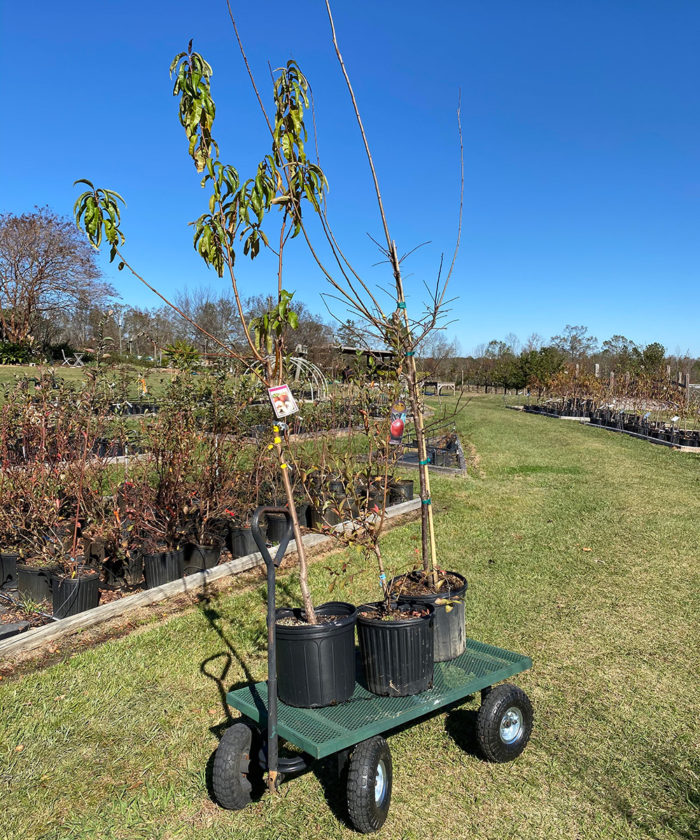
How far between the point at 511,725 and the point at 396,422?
7.44 ft

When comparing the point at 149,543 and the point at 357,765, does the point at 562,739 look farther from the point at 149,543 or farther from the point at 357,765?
the point at 149,543

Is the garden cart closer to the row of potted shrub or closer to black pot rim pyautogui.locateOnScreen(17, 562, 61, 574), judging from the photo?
the row of potted shrub

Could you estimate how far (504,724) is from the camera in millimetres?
2684

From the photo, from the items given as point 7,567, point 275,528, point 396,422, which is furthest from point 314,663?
point 275,528

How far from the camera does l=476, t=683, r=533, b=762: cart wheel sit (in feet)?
8.44

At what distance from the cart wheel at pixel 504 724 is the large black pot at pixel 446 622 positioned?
0.28 metres

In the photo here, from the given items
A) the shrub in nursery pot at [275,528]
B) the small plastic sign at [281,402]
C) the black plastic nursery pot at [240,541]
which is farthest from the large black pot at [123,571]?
the small plastic sign at [281,402]

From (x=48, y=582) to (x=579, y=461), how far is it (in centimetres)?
955

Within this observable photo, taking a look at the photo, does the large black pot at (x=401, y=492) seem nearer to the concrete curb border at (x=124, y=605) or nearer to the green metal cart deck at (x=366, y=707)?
the concrete curb border at (x=124, y=605)

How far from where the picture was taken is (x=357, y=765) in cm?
222

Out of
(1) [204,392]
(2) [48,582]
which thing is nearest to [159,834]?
(2) [48,582]

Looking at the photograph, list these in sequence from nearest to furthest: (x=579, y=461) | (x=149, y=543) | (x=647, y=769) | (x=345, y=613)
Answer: (x=647, y=769) < (x=345, y=613) < (x=149, y=543) < (x=579, y=461)

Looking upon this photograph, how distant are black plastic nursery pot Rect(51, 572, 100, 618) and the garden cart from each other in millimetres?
1791

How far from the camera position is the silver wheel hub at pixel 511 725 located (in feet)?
8.79
